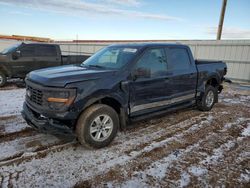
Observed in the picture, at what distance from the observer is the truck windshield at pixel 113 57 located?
4.29 metres

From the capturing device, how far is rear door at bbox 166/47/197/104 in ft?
16.3

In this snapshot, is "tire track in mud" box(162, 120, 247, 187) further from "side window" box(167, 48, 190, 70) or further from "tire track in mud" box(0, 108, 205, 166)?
"side window" box(167, 48, 190, 70)

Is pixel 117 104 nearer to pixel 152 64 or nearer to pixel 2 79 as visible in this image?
pixel 152 64

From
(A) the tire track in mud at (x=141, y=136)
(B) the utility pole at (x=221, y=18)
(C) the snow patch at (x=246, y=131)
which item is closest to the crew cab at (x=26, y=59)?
(A) the tire track in mud at (x=141, y=136)

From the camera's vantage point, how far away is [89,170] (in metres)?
3.20

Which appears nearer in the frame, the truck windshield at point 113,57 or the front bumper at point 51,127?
the front bumper at point 51,127

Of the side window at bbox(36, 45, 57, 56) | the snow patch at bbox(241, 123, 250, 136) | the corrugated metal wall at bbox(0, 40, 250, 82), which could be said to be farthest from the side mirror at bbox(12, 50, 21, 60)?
the corrugated metal wall at bbox(0, 40, 250, 82)

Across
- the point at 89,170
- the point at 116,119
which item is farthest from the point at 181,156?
the point at 89,170

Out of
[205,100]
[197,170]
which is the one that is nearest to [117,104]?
[197,170]

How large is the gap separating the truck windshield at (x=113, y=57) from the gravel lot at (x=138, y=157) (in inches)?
57.7

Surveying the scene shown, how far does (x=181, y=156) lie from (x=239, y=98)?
6200 millimetres

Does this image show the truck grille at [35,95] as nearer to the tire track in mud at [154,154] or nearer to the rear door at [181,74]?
the tire track in mud at [154,154]

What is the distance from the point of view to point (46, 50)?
34.0 ft

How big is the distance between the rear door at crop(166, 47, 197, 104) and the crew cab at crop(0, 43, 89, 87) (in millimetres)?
6895
